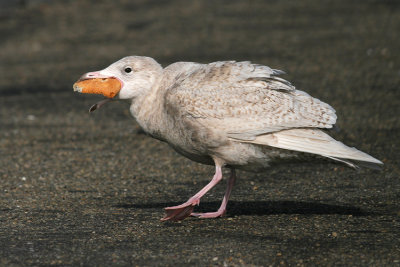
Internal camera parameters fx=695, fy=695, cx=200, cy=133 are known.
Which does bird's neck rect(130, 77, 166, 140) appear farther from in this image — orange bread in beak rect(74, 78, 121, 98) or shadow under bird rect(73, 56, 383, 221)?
orange bread in beak rect(74, 78, 121, 98)

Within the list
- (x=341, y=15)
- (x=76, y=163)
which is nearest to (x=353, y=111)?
(x=76, y=163)

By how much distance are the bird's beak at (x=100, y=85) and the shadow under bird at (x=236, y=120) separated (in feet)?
1.00

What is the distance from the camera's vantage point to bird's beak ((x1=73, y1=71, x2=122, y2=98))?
20.4 ft

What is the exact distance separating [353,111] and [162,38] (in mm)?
6932

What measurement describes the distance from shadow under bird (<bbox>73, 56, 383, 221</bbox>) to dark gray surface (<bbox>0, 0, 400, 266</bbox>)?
0.55m

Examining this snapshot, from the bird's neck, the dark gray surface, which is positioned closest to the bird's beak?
the bird's neck

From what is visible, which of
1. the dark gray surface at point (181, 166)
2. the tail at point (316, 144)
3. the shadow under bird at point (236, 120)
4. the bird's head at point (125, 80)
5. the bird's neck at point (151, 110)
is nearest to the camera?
the dark gray surface at point (181, 166)

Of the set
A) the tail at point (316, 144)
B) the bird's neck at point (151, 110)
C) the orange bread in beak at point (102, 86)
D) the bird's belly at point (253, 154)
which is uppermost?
the orange bread in beak at point (102, 86)

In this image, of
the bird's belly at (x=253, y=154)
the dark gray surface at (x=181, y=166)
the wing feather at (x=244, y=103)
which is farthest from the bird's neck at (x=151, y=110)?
the dark gray surface at (x=181, y=166)

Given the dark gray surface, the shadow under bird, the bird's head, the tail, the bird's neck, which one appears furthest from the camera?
the bird's head

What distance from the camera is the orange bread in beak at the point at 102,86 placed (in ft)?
20.4

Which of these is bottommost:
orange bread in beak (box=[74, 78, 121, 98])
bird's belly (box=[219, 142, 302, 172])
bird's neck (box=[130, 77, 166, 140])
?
bird's belly (box=[219, 142, 302, 172])

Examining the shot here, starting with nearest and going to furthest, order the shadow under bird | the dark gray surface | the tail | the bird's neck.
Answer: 1. the dark gray surface
2. the tail
3. the shadow under bird
4. the bird's neck

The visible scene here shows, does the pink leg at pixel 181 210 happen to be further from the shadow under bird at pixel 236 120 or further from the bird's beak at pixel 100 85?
the bird's beak at pixel 100 85
